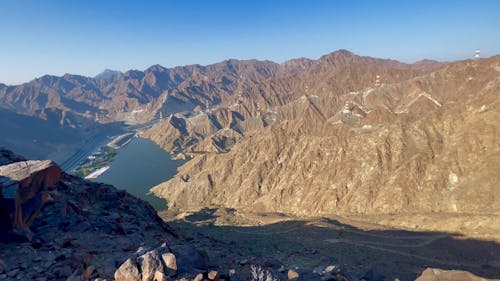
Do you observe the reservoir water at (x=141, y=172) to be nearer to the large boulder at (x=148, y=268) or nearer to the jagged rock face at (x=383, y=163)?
the jagged rock face at (x=383, y=163)

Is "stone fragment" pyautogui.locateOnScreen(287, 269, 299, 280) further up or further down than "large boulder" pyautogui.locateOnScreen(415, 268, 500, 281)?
further up

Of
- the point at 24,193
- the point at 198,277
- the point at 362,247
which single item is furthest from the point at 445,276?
the point at 24,193

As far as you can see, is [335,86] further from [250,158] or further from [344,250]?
[344,250]

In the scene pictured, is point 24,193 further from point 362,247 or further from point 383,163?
point 383,163

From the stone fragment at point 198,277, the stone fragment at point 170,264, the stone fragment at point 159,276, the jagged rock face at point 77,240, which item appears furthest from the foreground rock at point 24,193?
the stone fragment at point 198,277

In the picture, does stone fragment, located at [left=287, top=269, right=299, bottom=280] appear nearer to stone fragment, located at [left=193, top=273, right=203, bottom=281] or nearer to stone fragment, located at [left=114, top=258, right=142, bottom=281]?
stone fragment, located at [left=193, top=273, right=203, bottom=281]

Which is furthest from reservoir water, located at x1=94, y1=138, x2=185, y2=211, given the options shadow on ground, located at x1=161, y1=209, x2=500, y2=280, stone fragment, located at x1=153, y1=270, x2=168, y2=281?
stone fragment, located at x1=153, y1=270, x2=168, y2=281
